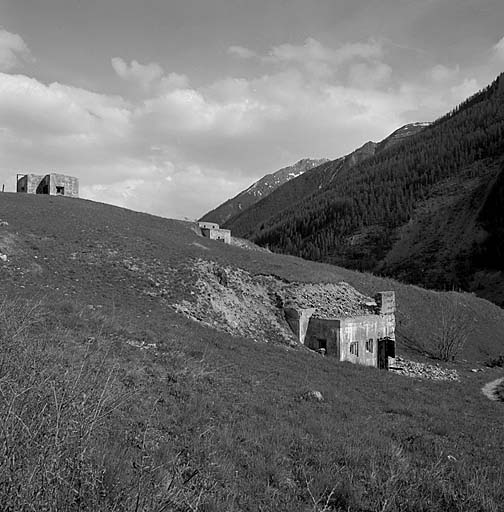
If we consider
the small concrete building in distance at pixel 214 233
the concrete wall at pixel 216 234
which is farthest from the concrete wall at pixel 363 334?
the concrete wall at pixel 216 234

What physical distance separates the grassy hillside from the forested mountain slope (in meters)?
77.2

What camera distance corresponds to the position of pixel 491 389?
2512 centimetres

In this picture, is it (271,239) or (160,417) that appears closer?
(160,417)

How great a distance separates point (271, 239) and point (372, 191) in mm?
46967

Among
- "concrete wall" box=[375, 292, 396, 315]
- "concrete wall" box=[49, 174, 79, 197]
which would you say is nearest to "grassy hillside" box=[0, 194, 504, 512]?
"concrete wall" box=[375, 292, 396, 315]

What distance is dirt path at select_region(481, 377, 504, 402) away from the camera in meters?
22.5

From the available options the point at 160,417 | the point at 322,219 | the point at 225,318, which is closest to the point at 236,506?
the point at 160,417

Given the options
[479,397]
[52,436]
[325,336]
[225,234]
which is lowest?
[479,397]

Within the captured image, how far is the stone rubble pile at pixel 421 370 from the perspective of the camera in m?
27.7

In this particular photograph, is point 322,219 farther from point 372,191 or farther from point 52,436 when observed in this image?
point 52,436

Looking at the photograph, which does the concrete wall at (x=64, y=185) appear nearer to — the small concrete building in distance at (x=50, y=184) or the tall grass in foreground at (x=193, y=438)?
the small concrete building in distance at (x=50, y=184)

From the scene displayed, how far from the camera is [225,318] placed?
77.8 ft

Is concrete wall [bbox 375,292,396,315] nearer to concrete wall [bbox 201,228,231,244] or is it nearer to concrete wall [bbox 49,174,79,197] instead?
concrete wall [bbox 201,228,231,244]

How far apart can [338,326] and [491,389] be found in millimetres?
9879
